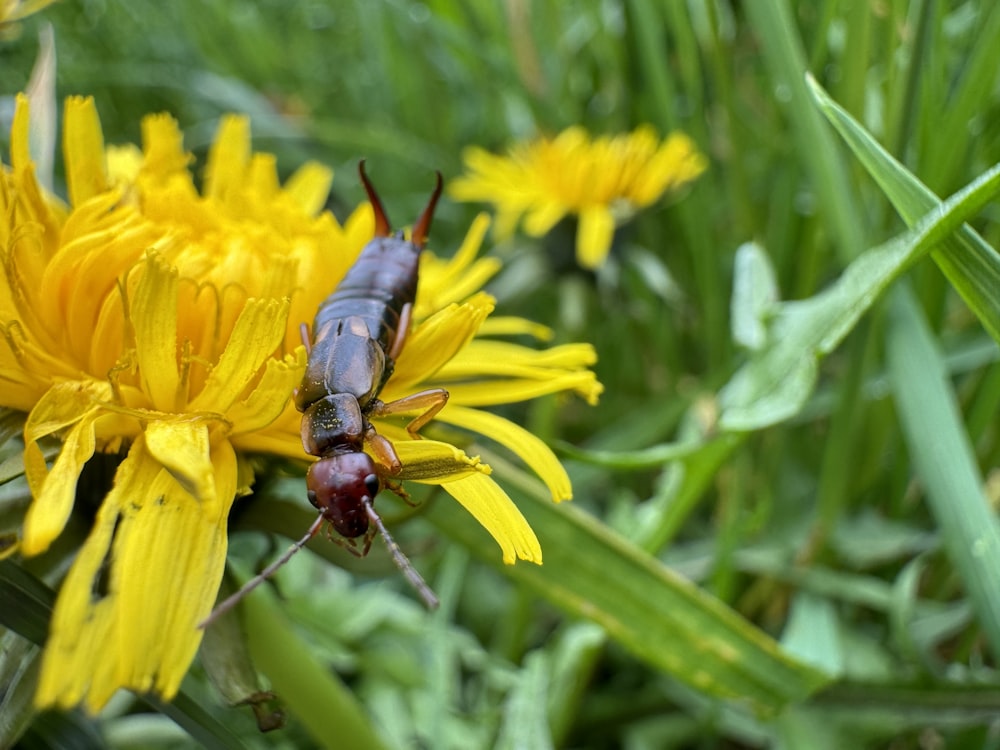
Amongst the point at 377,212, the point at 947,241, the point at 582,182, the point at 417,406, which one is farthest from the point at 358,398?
the point at 582,182

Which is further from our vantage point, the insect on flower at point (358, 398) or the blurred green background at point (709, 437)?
the blurred green background at point (709, 437)

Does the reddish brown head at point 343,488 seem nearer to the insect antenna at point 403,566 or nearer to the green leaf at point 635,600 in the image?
the insect antenna at point 403,566

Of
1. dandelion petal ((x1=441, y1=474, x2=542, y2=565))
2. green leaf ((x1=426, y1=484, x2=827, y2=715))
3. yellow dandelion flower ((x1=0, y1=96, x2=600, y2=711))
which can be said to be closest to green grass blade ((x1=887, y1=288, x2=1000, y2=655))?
green leaf ((x1=426, y1=484, x2=827, y2=715))

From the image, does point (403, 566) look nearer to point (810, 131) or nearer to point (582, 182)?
point (810, 131)

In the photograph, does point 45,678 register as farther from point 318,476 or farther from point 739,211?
point 739,211

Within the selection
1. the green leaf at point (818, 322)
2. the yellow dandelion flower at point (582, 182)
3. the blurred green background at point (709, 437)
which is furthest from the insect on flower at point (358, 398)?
the yellow dandelion flower at point (582, 182)

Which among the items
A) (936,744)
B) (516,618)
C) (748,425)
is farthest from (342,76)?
(936,744)
